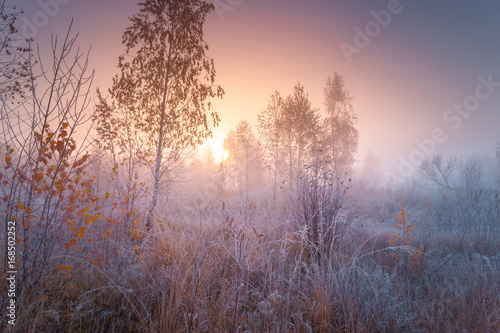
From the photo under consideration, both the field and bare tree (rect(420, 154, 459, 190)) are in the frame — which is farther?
bare tree (rect(420, 154, 459, 190))

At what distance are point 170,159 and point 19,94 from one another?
9.08ft

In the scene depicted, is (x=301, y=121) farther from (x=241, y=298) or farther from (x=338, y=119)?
(x=241, y=298)

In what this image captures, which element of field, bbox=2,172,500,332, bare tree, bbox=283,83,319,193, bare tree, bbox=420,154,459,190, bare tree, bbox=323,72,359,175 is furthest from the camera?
bare tree, bbox=323,72,359,175

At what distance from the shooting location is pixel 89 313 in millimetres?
1831

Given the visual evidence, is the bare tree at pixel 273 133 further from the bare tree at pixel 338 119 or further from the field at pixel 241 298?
the field at pixel 241 298

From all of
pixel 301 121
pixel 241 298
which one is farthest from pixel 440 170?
pixel 241 298

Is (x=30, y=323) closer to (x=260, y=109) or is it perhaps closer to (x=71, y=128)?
(x=71, y=128)

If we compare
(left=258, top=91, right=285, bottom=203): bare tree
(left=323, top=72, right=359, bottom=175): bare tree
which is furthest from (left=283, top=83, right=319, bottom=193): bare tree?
(left=323, top=72, right=359, bottom=175): bare tree

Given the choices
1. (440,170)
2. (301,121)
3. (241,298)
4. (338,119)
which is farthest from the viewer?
(338,119)

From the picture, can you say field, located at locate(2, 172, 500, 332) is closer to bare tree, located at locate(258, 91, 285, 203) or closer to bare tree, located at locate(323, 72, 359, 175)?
bare tree, located at locate(258, 91, 285, 203)

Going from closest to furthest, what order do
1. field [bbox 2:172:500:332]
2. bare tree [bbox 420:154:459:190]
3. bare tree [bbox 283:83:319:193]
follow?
field [bbox 2:172:500:332], bare tree [bbox 283:83:319:193], bare tree [bbox 420:154:459:190]

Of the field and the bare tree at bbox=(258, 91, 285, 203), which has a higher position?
the bare tree at bbox=(258, 91, 285, 203)

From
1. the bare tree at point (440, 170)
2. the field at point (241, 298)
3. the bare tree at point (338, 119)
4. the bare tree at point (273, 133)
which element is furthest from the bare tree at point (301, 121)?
the field at point (241, 298)

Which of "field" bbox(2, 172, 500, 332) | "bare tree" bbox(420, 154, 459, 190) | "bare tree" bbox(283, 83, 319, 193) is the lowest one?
"field" bbox(2, 172, 500, 332)
